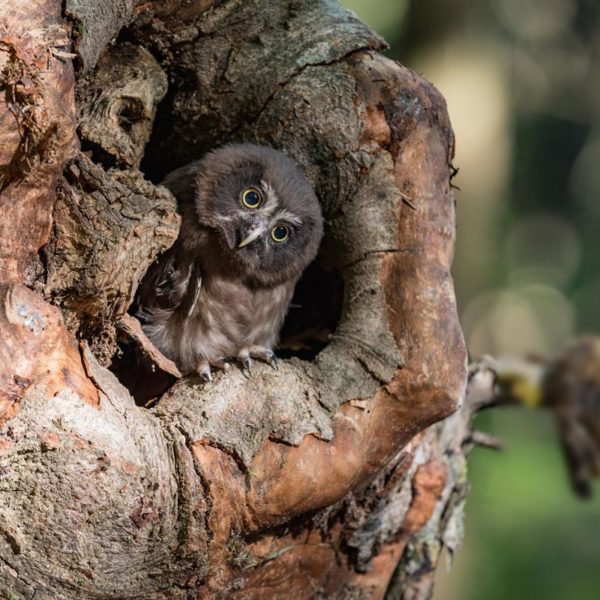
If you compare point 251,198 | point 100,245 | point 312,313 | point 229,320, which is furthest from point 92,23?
point 312,313

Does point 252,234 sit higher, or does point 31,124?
point 31,124

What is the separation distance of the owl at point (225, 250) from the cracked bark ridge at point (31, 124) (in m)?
0.99

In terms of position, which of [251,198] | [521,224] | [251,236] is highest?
[251,198]

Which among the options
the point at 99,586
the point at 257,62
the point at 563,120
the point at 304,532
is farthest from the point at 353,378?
the point at 563,120

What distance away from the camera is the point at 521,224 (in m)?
16.5

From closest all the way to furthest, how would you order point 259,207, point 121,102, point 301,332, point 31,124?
point 31,124, point 121,102, point 259,207, point 301,332

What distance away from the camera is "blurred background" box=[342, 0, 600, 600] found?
844cm

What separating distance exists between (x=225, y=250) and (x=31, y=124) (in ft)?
4.60

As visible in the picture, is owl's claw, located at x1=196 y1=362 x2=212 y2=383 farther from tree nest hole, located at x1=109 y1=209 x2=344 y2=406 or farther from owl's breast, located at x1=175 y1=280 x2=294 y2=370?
owl's breast, located at x1=175 y1=280 x2=294 y2=370

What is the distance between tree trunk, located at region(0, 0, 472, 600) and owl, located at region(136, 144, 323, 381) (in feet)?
0.54

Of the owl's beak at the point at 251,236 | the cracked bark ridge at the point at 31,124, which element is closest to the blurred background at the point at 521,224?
the owl's beak at the point at 251,236

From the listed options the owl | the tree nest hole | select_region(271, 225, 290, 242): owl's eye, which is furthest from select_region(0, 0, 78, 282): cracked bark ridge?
select_region(271, 225, 290, 242): owl's eye

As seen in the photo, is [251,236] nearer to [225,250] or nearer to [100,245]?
[225,250]

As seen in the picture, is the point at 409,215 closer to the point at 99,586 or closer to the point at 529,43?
the point at 99,586
